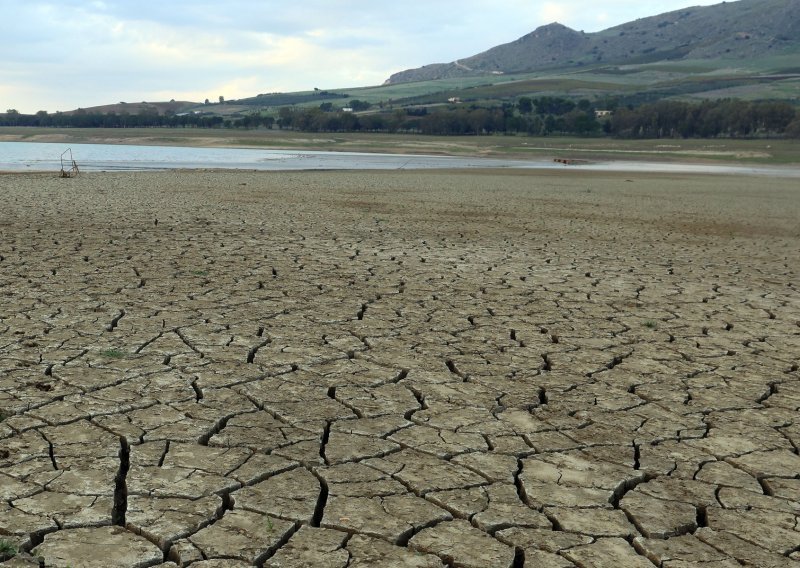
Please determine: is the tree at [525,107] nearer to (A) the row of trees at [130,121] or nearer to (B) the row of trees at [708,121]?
(B) the row of trees at [708,121]

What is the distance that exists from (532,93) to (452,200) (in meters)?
115

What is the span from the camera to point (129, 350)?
4.89 m

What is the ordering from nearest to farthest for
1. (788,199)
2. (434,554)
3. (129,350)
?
1. (434,554)
2. (129,350)
3. (788,199)

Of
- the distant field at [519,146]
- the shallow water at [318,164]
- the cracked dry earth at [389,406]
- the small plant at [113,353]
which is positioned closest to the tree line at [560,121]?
the distant field at [519,146]

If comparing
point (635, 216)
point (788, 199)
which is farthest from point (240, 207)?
point (788, 199)

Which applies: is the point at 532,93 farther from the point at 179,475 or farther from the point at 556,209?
the point at 179,475

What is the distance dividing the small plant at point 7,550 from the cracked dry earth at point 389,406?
0.02 metres

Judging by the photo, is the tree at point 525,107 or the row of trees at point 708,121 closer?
the row of trees at point 708,121

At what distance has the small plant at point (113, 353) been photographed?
474 centimetres

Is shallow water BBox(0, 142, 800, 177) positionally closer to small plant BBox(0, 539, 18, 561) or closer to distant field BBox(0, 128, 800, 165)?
distant field BBox(0, 128, 800, 165)

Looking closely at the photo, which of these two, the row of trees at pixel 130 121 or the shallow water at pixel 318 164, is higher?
the row of trees at pixel 130 121

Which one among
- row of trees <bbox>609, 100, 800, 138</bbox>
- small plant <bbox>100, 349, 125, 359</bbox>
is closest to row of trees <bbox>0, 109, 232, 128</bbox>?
row of trees <bbox>609, 100, 800, 138</bbox>

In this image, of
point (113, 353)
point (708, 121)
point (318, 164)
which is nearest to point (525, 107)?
point (708, 121)

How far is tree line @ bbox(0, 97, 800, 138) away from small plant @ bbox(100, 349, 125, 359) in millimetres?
66985
